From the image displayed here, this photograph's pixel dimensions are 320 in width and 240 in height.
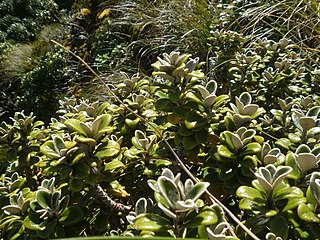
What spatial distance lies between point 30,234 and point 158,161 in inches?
19.0

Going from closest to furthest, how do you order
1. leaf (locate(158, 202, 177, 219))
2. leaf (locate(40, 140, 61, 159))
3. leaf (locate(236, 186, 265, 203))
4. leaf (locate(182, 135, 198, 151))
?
leaf (locate(158, 202, 177, 219)), leaf (locate(236, 186, 265, 203)), leaf (locate(40, 140, 61, 159)), leaf (locate(182, 135, 198, 151))

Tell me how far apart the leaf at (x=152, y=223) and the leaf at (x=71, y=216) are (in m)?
0.31

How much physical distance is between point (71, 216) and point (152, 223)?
369 mm

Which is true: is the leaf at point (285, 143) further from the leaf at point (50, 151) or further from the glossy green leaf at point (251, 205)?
the leaf at point (50, 151)

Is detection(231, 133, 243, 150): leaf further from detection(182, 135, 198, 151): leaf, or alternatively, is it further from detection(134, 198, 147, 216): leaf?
detection(134, 198, 147, 216): leaf

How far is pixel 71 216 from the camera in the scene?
1281mm

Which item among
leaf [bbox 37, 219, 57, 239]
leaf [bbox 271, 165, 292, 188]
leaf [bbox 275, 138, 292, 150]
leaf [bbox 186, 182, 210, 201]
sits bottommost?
leaf [bbox 275, 138, 292, 150]

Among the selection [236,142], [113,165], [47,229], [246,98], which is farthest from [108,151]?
[246,98]

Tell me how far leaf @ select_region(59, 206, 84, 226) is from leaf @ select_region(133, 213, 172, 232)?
310mm

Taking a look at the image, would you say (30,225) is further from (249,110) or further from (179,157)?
(249,110)

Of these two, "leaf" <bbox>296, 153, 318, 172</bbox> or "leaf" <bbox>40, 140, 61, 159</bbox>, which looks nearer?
"leaf" <bbox>296, 153, 318, 172</bbox>

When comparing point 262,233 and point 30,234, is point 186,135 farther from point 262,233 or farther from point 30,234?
point 30,234

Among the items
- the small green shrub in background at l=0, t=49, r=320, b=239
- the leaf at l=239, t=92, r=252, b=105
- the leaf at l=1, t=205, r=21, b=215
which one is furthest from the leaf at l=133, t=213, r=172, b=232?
the leaf at l=239, t=92, r=252, b=105

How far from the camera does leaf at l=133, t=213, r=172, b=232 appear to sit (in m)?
0.99
